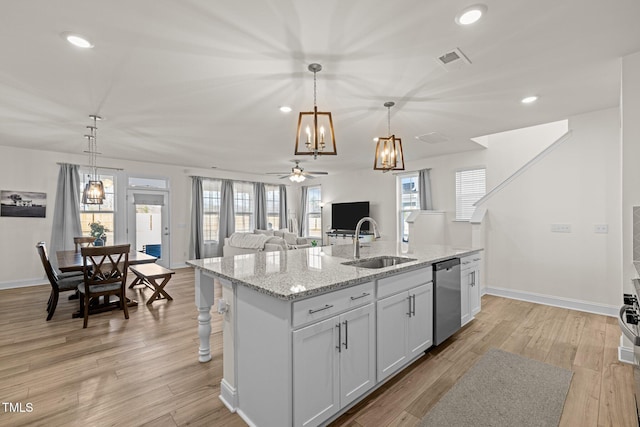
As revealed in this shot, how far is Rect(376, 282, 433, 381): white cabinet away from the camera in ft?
7.14

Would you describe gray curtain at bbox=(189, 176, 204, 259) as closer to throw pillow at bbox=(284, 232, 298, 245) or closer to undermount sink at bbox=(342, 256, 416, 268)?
throw pillow at bbox=(284, 232, 298, 245)

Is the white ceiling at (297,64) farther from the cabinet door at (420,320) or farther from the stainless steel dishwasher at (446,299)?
the cabinet door at (420,320)

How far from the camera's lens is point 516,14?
1968 mm

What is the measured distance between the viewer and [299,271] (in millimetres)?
2164

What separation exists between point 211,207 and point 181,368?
6.09 metres

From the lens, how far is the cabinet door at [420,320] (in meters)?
2.49

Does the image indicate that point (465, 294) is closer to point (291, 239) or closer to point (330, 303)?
point (330, 303)

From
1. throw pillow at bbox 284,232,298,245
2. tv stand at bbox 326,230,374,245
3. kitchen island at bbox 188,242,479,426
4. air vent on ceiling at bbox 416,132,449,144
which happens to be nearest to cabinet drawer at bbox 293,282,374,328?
kitchen island at bbox 188,242,479,426

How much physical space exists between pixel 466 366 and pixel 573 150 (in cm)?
364

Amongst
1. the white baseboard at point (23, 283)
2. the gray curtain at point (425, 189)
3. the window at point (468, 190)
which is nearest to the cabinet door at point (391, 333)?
the window at point (468, 190)

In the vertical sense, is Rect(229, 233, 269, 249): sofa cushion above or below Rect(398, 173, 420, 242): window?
below

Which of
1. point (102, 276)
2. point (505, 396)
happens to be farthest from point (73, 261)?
point (505, 396)

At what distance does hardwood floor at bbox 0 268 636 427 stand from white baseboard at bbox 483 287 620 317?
235mm

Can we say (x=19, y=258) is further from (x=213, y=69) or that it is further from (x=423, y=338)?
(x=423, y=338)
